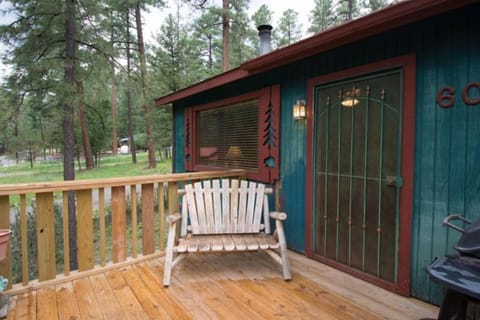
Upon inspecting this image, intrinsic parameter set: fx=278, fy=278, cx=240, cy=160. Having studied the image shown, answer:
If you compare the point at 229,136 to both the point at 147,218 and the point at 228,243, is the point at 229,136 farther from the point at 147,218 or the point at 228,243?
the point at 228,243

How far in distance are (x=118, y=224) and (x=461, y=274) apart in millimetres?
2682

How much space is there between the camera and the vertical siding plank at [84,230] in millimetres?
2547

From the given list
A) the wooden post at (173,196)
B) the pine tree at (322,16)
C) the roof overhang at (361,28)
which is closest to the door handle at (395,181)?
the roof overhang at (361,28)

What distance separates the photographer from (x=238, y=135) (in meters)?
4.09

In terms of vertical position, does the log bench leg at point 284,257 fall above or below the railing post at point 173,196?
below

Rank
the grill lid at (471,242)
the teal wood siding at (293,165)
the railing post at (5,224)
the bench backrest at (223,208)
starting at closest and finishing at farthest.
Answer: the grill lid at (471,242)
the railing post at (5,224)
the bench backrest at (223,208)
the teal wood siding at (293,165)

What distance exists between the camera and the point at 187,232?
114 inches

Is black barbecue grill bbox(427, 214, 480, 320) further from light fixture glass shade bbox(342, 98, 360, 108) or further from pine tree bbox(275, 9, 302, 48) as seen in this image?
pine tree bbox(275, 9, 302, 48)

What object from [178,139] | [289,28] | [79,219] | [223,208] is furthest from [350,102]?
[289,28]

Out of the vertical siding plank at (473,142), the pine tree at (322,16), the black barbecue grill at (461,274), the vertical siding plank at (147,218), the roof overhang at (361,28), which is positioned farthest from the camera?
the pine tree at (322,16)

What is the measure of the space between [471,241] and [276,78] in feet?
8.08

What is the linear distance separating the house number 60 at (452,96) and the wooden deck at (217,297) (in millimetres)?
1479

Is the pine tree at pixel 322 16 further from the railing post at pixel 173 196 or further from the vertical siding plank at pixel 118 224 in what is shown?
the vertical siding plank at pixel 118 224

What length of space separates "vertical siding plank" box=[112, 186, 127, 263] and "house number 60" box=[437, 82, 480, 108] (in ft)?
9.18
